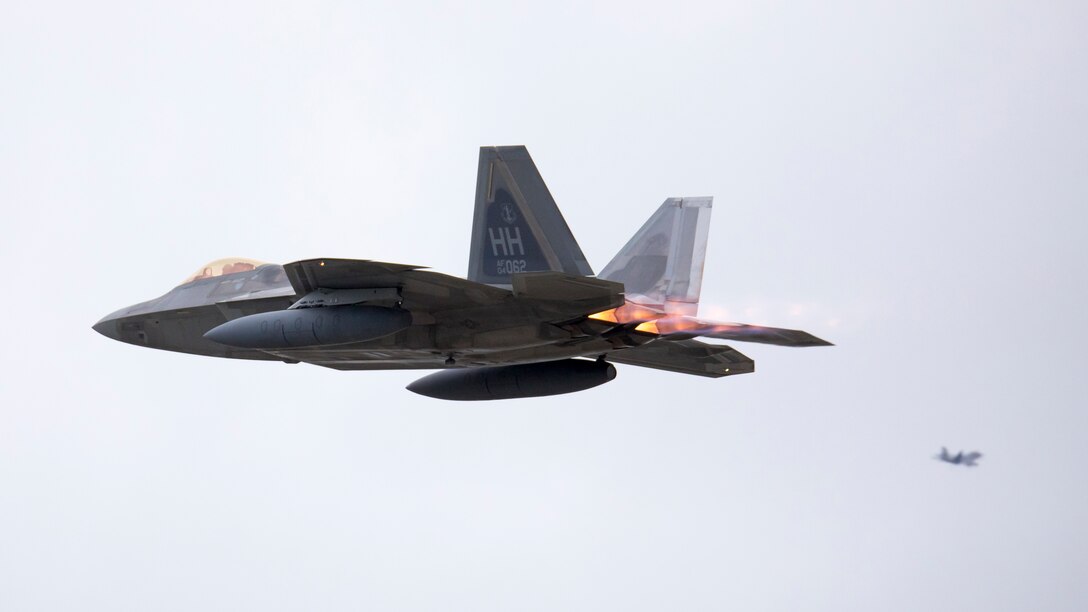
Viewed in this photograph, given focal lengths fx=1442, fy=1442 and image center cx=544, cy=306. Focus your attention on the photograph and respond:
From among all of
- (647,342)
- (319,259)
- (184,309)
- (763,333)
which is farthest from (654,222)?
(184,309)

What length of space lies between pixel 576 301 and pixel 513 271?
1531 millimetres

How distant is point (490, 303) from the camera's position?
74.7ft

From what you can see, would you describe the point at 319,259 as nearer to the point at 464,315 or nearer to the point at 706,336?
the point at 464,315

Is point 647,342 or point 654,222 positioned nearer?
point 647,342

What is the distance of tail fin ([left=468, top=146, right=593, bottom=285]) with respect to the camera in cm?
2297

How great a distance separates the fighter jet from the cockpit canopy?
28mm

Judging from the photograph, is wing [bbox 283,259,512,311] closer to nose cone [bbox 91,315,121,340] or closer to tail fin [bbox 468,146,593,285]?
tail fin [bbox 468,146,593,285]

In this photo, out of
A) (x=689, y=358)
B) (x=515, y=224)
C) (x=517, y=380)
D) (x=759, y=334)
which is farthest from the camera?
(x=689, y=358)

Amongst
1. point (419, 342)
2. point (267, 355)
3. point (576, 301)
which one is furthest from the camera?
point (267, 355)

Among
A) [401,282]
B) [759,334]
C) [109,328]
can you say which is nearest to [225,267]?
[109,328]

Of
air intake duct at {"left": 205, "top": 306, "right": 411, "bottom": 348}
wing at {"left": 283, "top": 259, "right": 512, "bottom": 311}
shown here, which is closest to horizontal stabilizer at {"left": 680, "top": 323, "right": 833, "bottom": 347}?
wing at {"left": 283, "top": 259, "right": 512, "bottom": 311}

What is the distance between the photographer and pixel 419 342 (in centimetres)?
2364

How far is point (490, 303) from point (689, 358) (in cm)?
545

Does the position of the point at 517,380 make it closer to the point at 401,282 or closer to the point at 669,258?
the point at 669,258
